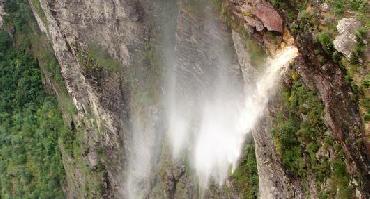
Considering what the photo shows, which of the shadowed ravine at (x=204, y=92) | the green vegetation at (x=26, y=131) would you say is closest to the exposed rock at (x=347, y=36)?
the shadowed ravine at (x=204, y=92)

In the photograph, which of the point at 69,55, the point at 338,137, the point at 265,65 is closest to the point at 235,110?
the point at 265,65

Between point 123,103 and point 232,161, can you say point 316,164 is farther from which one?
point 123,103

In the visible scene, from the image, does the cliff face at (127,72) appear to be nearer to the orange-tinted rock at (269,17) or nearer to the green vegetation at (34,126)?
the green vegetation at (34,126)

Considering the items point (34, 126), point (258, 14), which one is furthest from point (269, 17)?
point (34, 126)

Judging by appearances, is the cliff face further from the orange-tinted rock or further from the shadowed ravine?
the orange-tinted rock

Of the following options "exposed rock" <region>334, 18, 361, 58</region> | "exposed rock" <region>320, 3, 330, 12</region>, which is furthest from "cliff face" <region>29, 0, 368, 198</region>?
"exposed rock" <region>334, 18, 361, 58</region>
